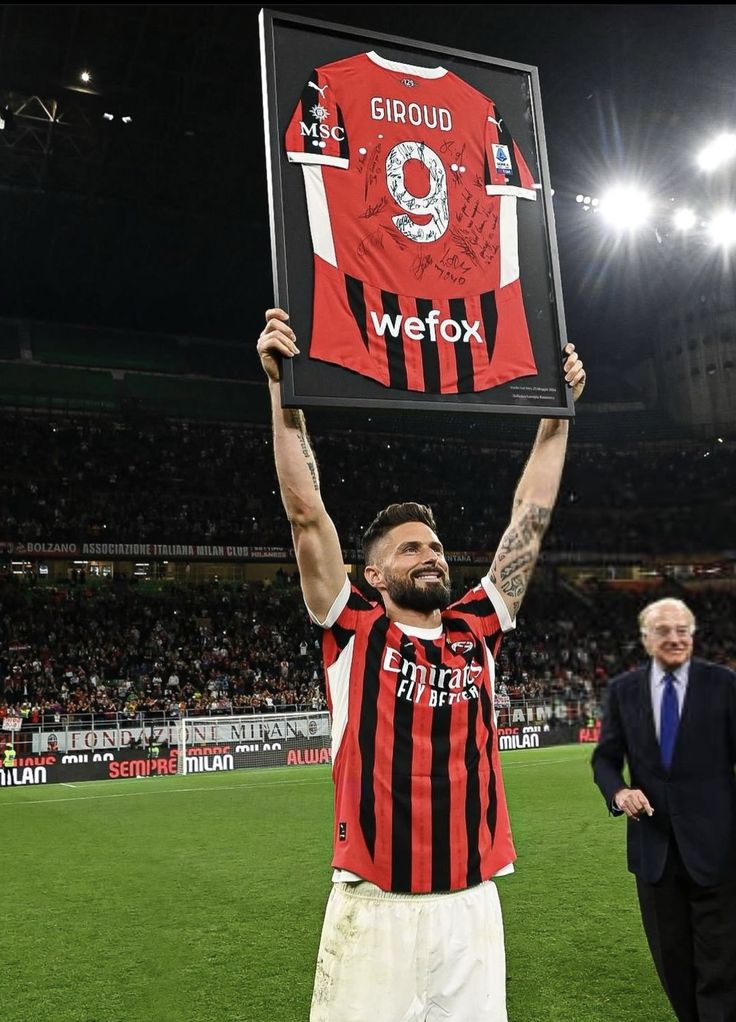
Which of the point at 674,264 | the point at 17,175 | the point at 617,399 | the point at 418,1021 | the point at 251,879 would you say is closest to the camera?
the point at 418,1021

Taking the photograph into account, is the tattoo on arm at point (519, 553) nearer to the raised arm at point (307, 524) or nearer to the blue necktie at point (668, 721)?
the raised arm at point (307, 524)

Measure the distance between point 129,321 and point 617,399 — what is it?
21.6 metres

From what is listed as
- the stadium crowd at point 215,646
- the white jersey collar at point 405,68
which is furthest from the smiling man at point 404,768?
the stadium crowd at point 215,646

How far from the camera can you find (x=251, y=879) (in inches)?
344

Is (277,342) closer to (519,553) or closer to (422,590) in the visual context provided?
(422,590)

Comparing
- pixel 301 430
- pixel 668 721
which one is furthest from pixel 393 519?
pixel 668 721

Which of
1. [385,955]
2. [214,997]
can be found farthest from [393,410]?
[214,997]

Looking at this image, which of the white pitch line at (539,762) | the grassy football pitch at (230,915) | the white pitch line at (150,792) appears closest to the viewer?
the grassy football pitch at (230,915)

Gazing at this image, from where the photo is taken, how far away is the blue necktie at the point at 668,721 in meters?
4.14

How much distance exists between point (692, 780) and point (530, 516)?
163cm

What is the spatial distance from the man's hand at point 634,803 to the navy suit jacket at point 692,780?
113 millimetres

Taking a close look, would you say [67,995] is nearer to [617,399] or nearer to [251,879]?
[251,879]

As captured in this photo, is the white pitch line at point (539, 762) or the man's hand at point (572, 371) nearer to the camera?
the man's hand at point (572, 371)

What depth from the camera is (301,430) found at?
9.17 ft
